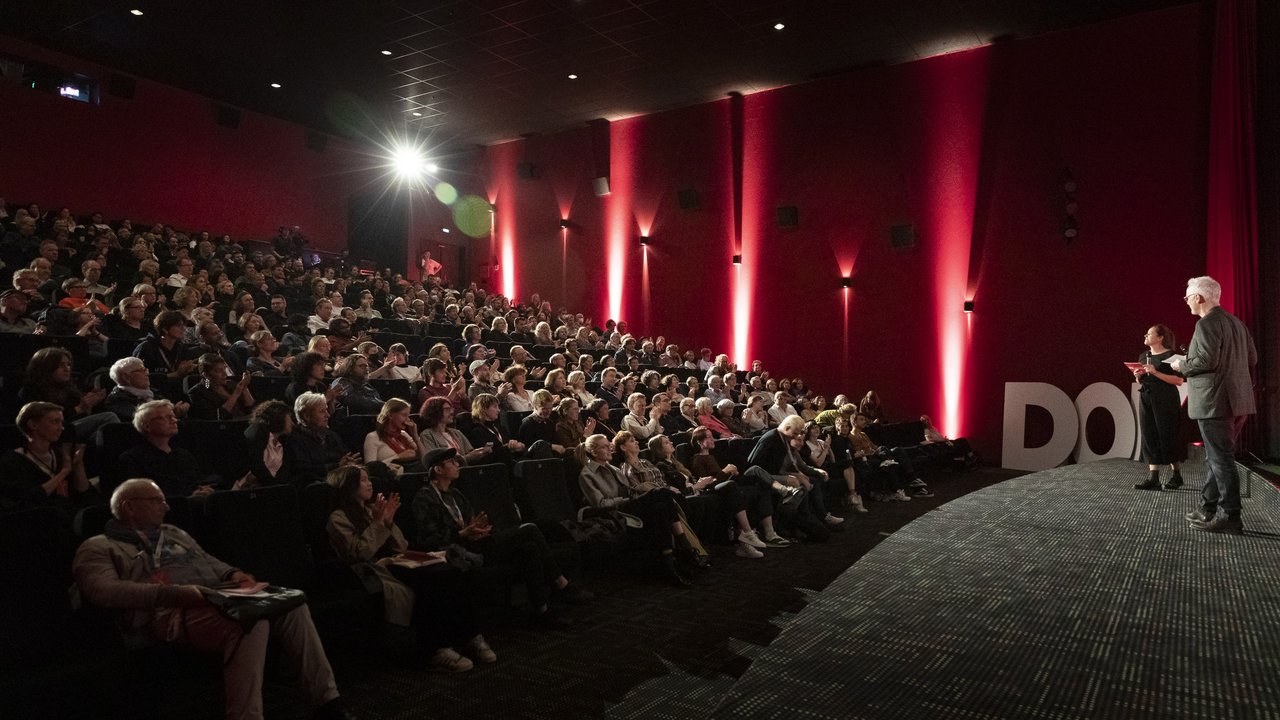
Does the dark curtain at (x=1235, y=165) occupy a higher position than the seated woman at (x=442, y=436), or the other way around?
the dark curtain at (x=1235, y=165)

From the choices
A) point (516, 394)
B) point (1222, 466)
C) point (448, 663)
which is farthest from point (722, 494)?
point (1222, 466)

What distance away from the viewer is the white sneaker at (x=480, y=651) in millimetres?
2709

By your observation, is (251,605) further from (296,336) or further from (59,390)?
(296,336)

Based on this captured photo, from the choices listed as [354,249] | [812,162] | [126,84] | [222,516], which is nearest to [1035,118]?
[812,162]

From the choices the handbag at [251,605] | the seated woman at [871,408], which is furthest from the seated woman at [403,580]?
the seated woman at [871,408]

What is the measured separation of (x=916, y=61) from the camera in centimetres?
852

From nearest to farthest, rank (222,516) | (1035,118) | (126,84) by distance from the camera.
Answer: (222,516) → (1035,118) → (126,84)

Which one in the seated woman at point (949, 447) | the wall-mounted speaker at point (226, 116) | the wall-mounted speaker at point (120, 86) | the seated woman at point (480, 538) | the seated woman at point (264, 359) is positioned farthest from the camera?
the wall-mounted speaker at point (226, 116)

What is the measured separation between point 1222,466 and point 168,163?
1098 centimetres

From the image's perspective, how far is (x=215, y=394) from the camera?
156 inches

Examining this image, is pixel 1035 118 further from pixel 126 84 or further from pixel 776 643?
pixel 126 84

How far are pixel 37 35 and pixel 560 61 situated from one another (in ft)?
18.3

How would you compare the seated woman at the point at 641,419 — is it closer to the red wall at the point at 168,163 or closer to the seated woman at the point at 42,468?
the seated woman at the point at 42,468

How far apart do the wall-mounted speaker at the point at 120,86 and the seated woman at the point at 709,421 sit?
321 inches
